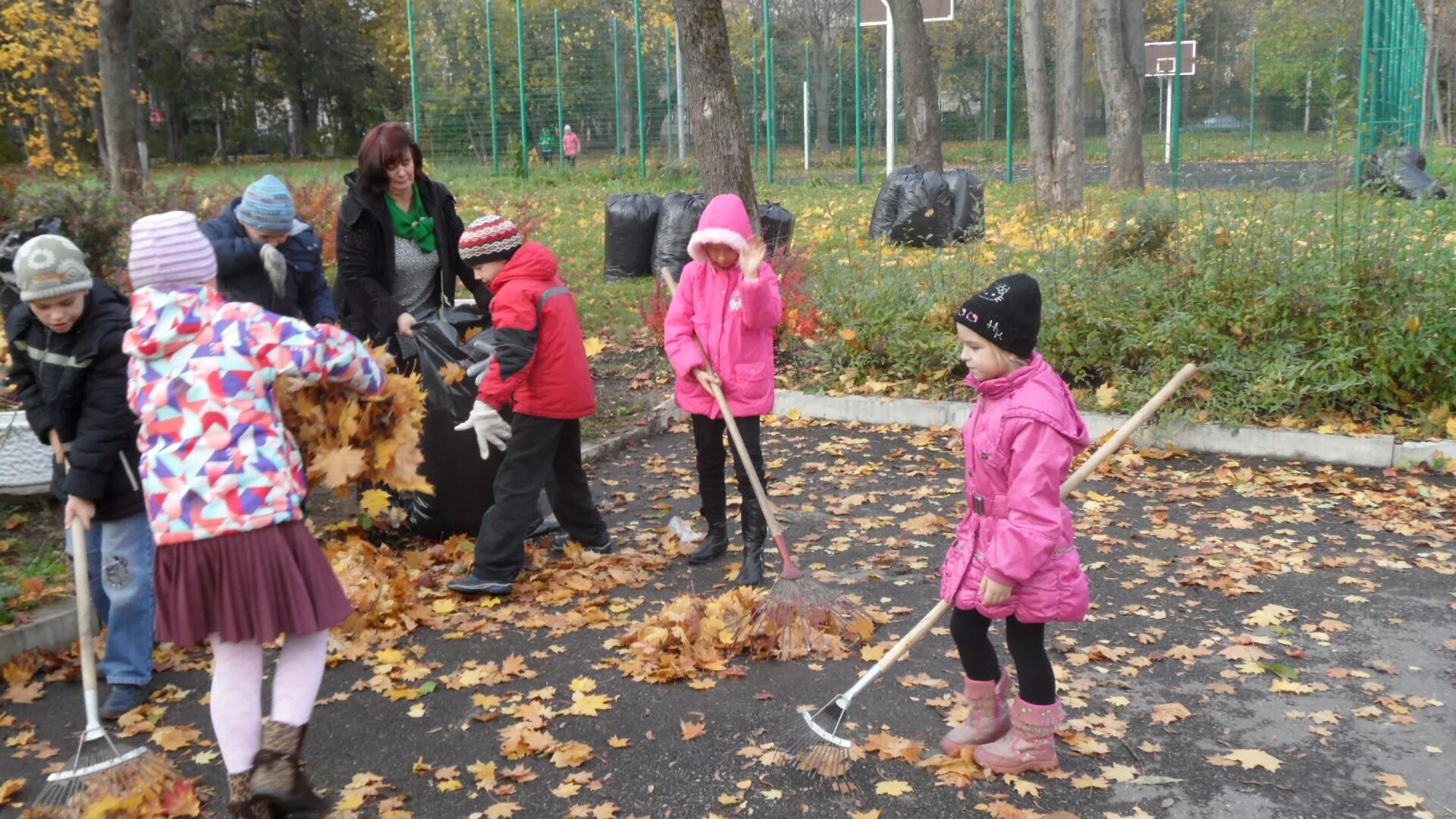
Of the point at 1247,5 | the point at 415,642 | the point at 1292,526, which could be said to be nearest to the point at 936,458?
the point at 1292,526

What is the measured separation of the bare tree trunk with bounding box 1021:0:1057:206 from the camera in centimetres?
1658

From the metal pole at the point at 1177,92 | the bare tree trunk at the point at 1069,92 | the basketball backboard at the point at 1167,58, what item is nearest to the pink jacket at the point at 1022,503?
the bare tree trunk at the point at 1069,92

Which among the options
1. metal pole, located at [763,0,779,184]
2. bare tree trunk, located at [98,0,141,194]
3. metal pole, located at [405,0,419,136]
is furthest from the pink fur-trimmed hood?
metal pole, located at [763,0,779,184]

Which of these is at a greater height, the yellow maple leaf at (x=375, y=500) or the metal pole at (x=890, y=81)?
the metal pole at (x=890, y=81)

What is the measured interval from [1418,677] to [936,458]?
3356 millimetres

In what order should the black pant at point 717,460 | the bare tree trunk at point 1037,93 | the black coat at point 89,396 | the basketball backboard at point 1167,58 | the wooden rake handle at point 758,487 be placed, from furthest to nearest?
the basketball backboard at point 1167,58 < the bare tree trunk at point 1037,93 < the black pant at point 717,460 < the wooden rake handle at point 758,487 < the black coat at point 89,396

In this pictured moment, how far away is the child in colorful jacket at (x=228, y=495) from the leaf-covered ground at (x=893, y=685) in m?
0.44

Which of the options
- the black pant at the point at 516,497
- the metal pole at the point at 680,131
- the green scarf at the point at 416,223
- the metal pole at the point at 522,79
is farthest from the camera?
the metal pole at the point at 680,131

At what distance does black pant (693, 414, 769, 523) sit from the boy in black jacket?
2256 millimetres

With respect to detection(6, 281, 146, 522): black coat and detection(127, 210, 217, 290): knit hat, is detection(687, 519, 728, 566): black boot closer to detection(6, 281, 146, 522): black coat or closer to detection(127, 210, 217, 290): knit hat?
detection(6, 281, 146, 522): black coat

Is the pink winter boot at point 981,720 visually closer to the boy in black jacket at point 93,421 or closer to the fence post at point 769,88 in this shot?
the boy in black jacket at point 93,421

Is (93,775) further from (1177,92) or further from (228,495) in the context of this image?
(1177,92)

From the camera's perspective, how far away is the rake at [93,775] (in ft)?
11.1

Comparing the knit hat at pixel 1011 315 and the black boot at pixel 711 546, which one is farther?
the black boot at pixel 711 546
